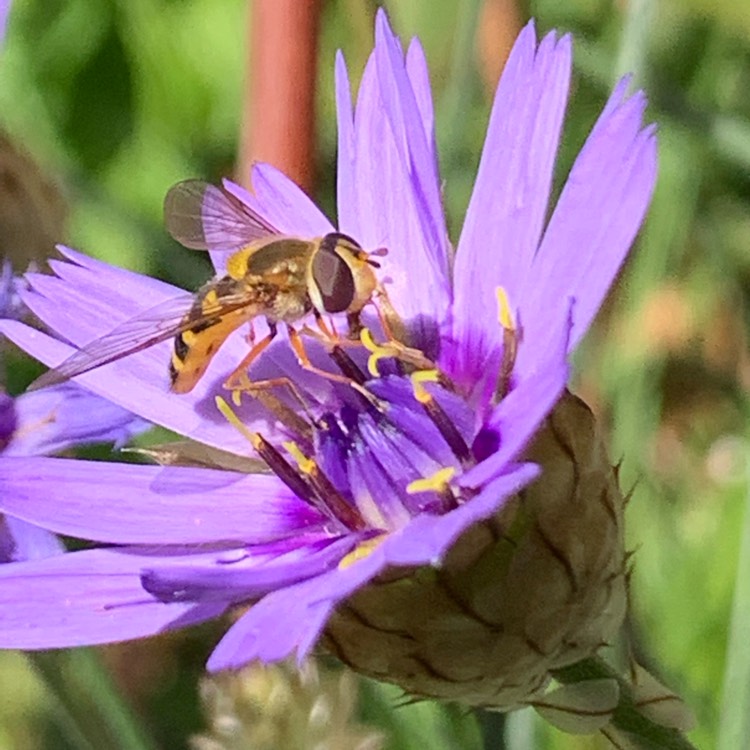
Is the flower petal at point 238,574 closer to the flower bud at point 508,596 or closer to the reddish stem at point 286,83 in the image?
the flower bud at point 508,596

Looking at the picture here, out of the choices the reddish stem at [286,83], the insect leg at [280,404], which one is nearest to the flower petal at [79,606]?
the insect leg at [280,404]

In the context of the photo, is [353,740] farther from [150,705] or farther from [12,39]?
[12,39]

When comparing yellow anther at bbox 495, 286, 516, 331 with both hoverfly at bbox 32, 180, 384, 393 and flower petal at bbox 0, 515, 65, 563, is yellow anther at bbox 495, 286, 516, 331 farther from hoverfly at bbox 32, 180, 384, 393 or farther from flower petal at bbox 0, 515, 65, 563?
flower petal at bbox 0, 515, 65, 563

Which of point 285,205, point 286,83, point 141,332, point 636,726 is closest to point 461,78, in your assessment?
point 286,83

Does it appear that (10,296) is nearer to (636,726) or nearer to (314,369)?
(314,369)

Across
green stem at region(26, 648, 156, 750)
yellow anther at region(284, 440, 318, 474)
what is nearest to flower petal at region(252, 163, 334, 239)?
yellow anther at region(284, 440, 318, 474)

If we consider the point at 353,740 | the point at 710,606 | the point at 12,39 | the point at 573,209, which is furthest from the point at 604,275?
the point at 12,39
